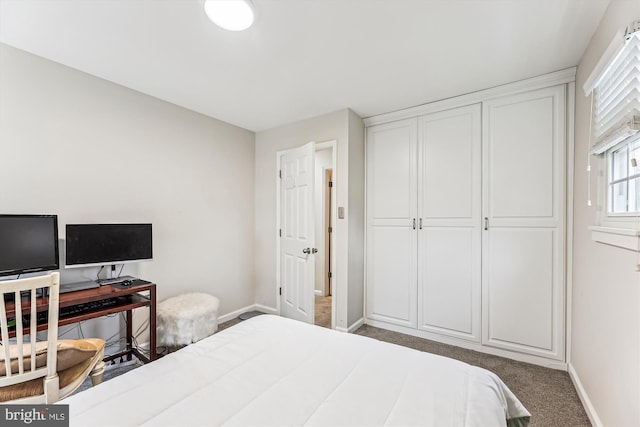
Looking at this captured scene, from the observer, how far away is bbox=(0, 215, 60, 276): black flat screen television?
1.80 metres

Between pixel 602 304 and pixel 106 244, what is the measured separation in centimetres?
351

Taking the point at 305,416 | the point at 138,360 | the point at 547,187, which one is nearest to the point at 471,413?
the point at 305,416

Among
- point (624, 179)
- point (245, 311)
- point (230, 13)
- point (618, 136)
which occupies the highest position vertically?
point (230, 13)

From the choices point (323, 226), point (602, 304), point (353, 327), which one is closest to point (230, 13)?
point (602, 304)

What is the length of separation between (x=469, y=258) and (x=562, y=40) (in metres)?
1.84

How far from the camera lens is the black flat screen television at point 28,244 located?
180 cm

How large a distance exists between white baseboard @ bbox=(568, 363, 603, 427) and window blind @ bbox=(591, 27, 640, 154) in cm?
161

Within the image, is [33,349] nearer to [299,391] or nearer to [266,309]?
[299,391]

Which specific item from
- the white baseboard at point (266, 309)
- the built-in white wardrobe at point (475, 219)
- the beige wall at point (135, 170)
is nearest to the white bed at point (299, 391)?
the built-in white wardrobe at point (475, 219)

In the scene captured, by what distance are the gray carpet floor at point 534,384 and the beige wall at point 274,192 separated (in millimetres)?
956

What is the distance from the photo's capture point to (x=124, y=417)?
0.93 m

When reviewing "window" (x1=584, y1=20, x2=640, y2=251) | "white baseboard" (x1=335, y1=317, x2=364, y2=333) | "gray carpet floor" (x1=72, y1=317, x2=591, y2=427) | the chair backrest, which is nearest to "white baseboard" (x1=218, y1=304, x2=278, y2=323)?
"white baseboard" (x1=335, y1=317, x2=364, y2=333)

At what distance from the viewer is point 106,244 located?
226 centimetres

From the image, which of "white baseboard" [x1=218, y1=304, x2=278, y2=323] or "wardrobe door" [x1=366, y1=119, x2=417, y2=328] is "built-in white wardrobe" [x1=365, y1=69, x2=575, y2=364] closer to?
"wardrobe door" [x1=366, y1=119, x2=417, y2=328]
